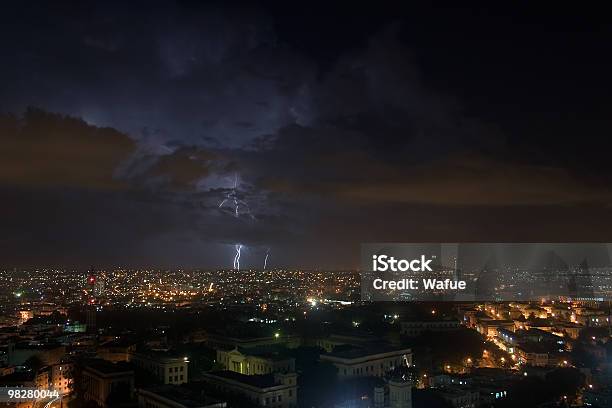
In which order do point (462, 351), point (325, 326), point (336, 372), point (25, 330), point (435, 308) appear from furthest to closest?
1. point (435, 308)
2. point (25, 330)
3. point (325, 326)
4. point (462, 351)
5. point (336, 372)

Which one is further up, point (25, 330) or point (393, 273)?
point (393, 273)

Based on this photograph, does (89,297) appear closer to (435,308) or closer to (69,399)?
(435,308)

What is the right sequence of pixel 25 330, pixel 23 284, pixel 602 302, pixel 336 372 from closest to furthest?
pixel 336 372 → pixel 25 330 → pixel 602 302 → pixel 23 284

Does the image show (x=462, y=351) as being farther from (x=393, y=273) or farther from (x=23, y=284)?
(x=23, y=284)

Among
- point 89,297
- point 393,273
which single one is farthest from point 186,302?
point 393,273

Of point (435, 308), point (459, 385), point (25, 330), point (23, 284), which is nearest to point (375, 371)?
point (459, 385)

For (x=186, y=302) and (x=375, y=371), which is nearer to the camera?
(x=375, y=371)

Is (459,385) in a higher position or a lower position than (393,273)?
lower

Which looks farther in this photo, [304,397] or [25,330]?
[25,330]

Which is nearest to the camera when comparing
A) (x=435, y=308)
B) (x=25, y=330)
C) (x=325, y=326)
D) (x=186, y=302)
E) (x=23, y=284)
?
(x=325, y=326)
